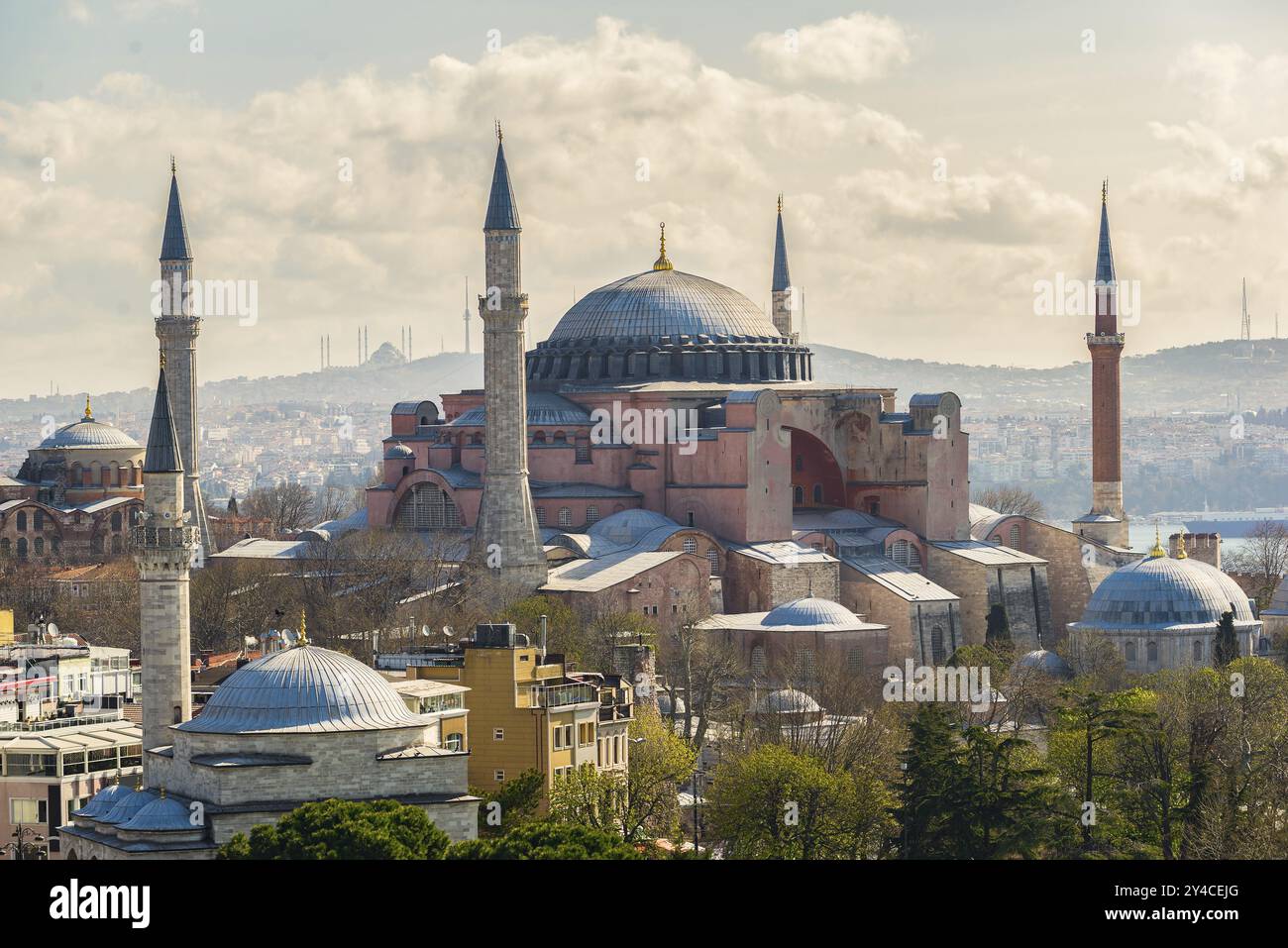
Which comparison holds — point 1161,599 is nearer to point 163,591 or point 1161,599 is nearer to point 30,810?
point 163,591

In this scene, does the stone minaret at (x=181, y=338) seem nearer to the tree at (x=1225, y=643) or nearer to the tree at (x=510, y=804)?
the tree at (x=1225, y=643)

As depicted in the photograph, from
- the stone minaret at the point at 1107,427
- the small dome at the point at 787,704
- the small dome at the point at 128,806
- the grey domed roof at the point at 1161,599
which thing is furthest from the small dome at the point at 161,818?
the stone minaret at the point at 1107,427

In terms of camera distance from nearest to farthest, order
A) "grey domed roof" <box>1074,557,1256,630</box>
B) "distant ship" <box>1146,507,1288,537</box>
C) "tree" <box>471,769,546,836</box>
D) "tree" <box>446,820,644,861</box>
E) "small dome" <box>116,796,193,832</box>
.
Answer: "tree" <box>446,820,644,861</box>, "small dome" <box>116,796,193,832</box>, "tree" <box>471,769,546,836</box>, "grey domed roof" <box>1074,557,1256,630</box>, "distant ship" <box>1146,507,1288,537</box>

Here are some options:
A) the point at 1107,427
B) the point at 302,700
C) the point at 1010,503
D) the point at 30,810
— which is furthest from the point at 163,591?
the point at 1010,503

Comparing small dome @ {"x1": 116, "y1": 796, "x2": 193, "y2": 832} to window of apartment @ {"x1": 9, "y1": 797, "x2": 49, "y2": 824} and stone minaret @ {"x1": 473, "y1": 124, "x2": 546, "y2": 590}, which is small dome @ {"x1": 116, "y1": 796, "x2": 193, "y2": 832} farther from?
stone minaret @ {"x1": 473, "y1": 124, "x2": 546, "y2": 590}

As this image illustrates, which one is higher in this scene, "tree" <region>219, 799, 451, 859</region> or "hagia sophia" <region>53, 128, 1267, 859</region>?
"hagia sophia" <region>53, 128, 1267, 859</region>

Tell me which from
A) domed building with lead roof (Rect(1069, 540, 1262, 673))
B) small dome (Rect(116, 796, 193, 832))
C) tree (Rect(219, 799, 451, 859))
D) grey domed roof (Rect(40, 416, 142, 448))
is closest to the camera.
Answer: tree (Rect(219, 799, 451, 859))

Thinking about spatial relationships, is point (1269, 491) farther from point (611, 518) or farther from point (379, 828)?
point (379, 828)

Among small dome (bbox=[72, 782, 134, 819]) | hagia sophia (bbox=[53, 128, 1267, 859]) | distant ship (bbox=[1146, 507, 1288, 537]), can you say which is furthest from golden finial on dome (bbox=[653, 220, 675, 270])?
distant ship (bbox=[1146, 507, 1288, 537])
